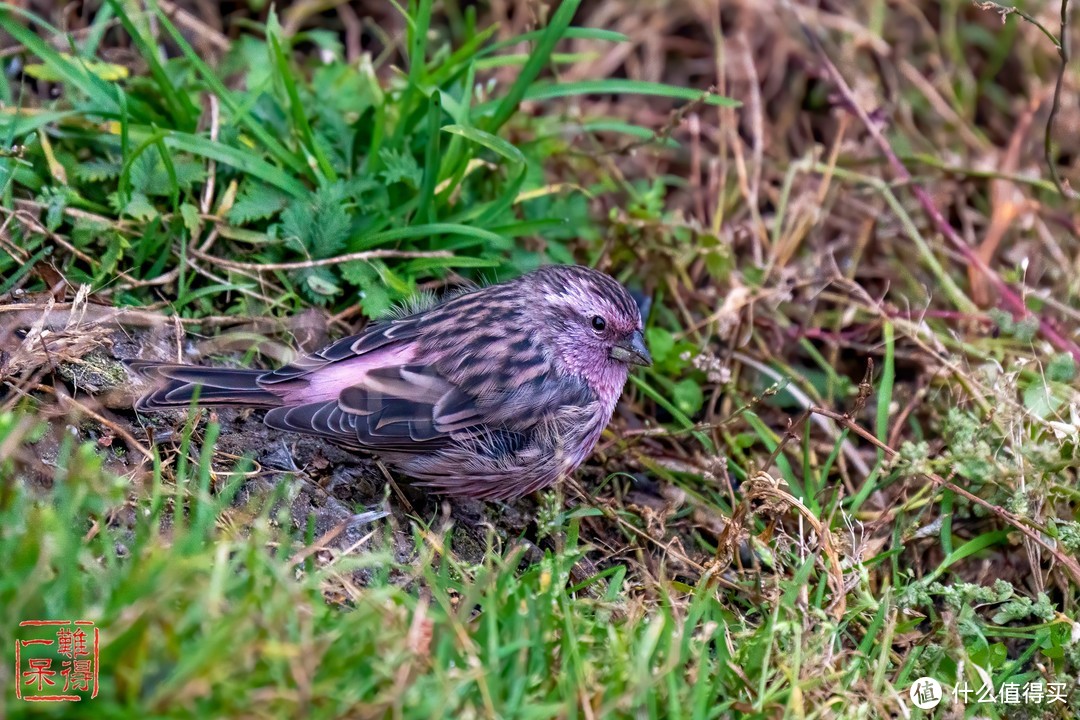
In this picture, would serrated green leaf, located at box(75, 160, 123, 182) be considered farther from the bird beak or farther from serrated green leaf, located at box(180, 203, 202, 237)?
the bird beak

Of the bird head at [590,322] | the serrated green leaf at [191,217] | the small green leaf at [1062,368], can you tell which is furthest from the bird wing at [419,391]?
the small green leaf at [1062,368]

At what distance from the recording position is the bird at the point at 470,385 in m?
4.33

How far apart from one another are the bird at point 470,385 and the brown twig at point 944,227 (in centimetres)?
209

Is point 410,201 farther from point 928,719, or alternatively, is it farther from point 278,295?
point 928,719

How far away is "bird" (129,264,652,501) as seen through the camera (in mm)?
4332

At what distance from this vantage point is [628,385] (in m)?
5.56

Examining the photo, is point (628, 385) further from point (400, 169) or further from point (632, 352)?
point (400, 169)

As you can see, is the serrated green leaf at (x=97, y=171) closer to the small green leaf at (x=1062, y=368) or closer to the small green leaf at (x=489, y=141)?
the small green leaf at (x=489, y=141)

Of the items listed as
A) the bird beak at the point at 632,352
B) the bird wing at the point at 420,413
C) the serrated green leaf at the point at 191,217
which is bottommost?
the bird wing at the point at 420,413

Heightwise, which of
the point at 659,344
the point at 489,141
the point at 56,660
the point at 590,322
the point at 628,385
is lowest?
the point at 628,385

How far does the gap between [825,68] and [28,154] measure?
4.46m

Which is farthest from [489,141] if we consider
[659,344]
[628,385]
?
[628,385]

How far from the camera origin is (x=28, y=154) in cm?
500

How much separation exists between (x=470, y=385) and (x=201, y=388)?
3.66ft
